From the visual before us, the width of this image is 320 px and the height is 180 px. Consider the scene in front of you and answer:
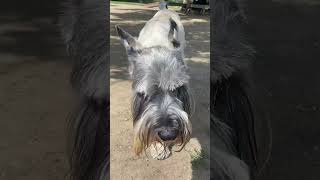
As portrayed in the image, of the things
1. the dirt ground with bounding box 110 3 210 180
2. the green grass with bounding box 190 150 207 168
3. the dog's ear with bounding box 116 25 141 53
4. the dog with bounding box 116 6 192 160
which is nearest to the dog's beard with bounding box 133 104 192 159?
the dog with bounding box 116 6 192 160

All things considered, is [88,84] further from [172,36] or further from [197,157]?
[197,157]

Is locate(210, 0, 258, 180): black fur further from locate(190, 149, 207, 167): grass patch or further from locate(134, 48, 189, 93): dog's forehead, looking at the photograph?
locate(190, 149, 207, 167): grass patch

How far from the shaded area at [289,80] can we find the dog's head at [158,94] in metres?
0.47

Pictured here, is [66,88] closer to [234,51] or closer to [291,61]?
[234,51]

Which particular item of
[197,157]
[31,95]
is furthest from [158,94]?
[197,157]

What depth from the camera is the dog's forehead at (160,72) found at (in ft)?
7.39

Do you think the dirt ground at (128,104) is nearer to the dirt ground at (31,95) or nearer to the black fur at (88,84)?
the black fur at (88,84)

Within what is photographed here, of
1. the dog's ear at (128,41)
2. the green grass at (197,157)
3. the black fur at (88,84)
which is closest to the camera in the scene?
the black fur at (88,84)

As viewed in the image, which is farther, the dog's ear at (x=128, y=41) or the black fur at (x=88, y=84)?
the dog's ear at (x=128, y=41)

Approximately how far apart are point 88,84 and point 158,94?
435 millimetres

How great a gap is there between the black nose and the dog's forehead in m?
0.24

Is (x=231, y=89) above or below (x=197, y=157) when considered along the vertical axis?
above

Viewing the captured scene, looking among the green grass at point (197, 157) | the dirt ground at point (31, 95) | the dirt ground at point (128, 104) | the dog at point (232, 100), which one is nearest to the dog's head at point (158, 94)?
the dirt ground at point (128, 104)

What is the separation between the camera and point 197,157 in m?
3.50
